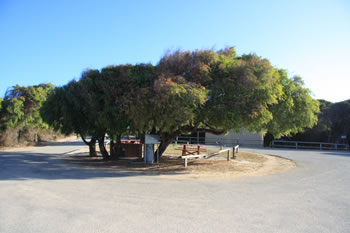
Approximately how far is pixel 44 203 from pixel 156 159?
34.3 feet

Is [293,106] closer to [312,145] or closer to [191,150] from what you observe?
[191,150]

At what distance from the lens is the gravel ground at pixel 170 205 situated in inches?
203

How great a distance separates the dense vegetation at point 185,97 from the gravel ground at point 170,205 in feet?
11.3

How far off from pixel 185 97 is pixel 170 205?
5.99 metres

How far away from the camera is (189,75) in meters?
13.5

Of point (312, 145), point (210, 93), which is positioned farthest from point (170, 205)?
point (312, 145)

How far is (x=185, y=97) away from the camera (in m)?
11.7

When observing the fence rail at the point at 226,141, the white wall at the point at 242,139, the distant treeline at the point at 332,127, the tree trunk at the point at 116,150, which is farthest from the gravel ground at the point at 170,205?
the distant treeline at the point at 332,127

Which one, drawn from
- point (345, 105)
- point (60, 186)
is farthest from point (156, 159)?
point (345, 105)

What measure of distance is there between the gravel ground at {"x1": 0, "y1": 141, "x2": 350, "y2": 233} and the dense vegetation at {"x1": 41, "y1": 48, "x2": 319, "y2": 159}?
11.3 feet

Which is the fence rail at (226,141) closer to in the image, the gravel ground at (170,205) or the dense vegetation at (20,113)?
the dense vegetation at (20,113)

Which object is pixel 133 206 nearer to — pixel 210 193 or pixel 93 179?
pixel 210 193

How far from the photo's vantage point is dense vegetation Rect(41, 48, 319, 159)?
1209 cm

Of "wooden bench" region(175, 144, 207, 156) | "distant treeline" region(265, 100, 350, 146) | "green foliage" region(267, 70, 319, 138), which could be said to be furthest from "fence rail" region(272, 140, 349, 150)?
"green foliage" region(267, 70, 319, 138)
